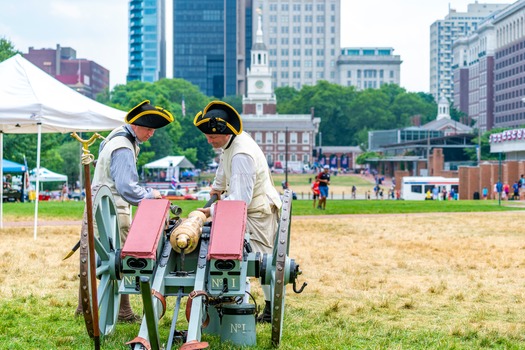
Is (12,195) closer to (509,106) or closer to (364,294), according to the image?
(364,294)

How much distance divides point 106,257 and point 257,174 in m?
1.39

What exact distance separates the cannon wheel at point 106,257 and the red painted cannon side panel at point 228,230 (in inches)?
33.4

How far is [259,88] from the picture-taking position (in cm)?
16838

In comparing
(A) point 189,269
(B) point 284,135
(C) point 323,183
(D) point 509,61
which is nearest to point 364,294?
(A) point 189,269

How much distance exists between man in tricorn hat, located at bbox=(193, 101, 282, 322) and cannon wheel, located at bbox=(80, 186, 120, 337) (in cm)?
70

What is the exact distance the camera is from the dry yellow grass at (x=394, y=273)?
8.66 metres

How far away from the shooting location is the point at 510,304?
9.15 meters

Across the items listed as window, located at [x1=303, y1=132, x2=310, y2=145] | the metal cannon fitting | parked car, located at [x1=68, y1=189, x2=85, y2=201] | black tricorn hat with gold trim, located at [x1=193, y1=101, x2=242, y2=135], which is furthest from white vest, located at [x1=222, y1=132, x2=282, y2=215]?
window, located at [x1=303, y1=132, x2=310, y2=145]

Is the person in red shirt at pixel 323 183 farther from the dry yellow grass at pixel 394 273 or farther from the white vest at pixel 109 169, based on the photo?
the white vest at pixel 109 169

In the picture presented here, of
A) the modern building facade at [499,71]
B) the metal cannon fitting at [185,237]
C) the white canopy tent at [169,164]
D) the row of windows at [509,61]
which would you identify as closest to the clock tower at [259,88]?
the modern building facade at [499,71]

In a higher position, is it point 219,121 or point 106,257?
point 219,121

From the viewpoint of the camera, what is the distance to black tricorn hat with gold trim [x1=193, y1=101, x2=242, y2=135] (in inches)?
281

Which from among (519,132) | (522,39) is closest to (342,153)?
(522,39)

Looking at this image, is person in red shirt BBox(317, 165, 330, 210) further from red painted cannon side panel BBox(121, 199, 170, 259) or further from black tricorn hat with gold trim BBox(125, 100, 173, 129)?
red painted cannon side panel BBox(121, 199, 170, 259)
